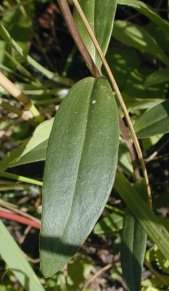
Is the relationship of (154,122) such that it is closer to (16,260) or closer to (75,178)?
(75,178)

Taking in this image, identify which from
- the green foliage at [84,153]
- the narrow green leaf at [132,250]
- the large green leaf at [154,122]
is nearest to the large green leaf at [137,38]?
the green foliage at [84,153]

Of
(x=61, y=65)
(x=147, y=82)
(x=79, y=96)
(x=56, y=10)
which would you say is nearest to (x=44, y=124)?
(x=79, y=96)

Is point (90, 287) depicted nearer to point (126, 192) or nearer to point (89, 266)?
point (89, 266)

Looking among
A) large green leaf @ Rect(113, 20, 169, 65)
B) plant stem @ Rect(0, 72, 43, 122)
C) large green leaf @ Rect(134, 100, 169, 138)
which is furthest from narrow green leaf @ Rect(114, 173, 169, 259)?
large green leaf @ Rect(113, 20, 169, 65)

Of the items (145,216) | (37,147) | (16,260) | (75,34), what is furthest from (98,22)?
(16,260)

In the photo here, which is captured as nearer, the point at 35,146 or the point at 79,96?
the point at 79,96

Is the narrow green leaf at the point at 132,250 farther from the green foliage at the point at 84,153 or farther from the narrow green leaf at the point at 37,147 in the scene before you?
the narrow green leaf at the point at 37,147

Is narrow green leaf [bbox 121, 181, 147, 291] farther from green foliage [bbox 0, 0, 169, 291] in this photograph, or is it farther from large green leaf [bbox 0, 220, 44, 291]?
large green leaf [bbox 0, 220, 44, 291]
